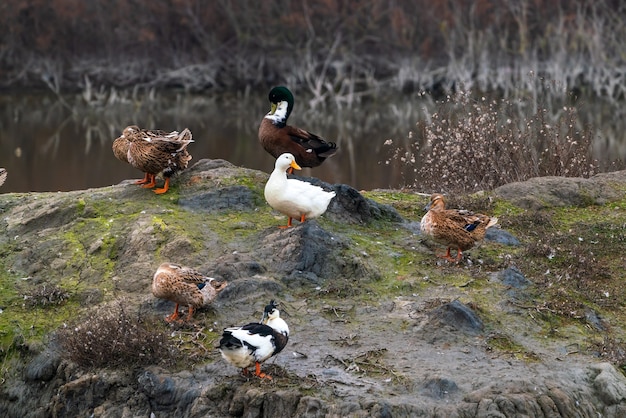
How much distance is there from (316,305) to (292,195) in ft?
3.68

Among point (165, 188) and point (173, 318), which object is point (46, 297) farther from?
point (165, 188)

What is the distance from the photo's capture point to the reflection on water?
24.9 meters

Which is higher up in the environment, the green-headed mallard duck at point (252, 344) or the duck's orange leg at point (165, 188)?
the green-headed mallard duck at point (252, 344)

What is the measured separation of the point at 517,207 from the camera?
1188cm

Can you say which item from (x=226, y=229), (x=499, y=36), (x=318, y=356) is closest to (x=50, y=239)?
(x=226, y=229)

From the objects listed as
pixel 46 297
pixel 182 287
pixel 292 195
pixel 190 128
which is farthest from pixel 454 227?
pixel 190 128

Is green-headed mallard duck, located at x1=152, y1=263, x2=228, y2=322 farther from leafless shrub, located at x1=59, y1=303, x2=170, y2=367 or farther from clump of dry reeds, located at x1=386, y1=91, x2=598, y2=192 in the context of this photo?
clump of dry reeds, located at x1=386, y1=91, x2=598, y2=192

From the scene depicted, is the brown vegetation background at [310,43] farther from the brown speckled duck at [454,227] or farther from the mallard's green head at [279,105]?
the brown speckled duck at [454,227]

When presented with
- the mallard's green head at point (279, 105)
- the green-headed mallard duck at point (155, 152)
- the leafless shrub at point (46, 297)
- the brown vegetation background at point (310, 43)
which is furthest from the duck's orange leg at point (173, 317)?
the brown vegetation background at point (310, 43)

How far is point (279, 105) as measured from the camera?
11.7 metres

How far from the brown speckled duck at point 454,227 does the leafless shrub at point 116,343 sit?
269 centimetres

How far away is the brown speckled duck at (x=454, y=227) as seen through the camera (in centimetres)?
982

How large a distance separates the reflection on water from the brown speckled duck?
953cm

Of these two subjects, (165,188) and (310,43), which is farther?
(310,43)
